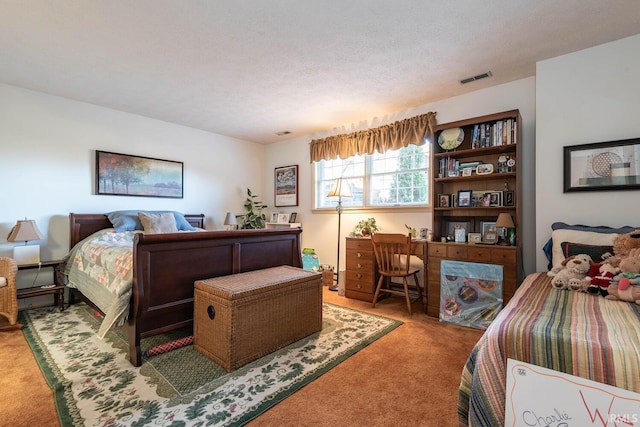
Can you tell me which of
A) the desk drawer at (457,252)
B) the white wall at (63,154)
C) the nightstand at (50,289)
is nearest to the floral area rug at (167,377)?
the nightstand at (50,289)

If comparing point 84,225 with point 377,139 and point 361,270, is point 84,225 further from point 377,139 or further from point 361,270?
point 377,139

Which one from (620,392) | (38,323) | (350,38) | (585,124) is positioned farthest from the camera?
(38,323)

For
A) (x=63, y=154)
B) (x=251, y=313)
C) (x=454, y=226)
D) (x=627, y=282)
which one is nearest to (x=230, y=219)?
(x=63, y=154)

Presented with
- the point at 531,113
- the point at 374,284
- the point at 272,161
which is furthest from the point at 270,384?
the point at 272,161

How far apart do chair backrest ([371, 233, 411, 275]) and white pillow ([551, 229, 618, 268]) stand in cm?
122

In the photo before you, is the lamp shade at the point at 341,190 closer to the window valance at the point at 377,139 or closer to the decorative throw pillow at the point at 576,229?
the window valance at the point at 377,139

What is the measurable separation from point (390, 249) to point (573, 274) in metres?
1.66

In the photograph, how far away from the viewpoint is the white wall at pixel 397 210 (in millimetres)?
2982

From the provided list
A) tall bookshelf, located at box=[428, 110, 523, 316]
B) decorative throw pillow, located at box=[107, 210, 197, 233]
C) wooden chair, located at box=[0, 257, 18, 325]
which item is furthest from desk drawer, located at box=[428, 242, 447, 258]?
wooden chair, located at box=[0, 257, 18, 325]

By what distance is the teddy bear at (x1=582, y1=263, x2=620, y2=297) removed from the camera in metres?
1.68

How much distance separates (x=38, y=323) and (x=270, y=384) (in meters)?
2.60

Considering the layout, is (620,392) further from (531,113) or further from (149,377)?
(531,113)

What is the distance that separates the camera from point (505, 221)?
283 centimetres

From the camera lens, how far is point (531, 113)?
2971 mm
